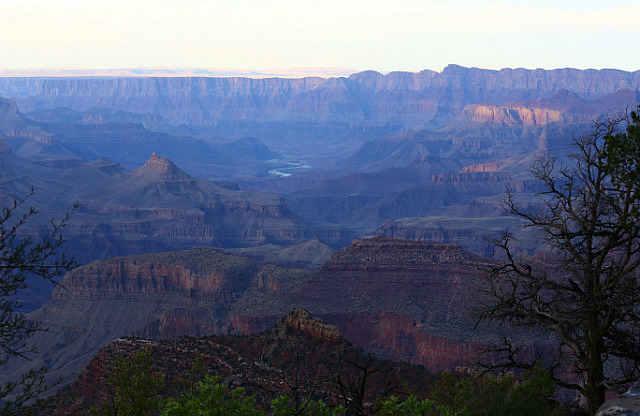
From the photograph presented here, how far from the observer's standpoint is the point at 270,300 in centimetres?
9531

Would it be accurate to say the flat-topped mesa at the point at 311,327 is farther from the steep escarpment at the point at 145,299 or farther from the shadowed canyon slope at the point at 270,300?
the steep escarpment at the point at 145,299

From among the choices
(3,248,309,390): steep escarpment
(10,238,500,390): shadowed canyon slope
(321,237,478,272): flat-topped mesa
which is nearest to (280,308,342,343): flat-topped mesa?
(10,238,500,390): shadowed canyon slope

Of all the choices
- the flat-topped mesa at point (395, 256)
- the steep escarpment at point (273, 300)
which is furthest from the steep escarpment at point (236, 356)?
the flat-topped mesa at point (395, 256)

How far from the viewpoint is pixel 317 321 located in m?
49.8

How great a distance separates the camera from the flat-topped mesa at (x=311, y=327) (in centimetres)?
4768

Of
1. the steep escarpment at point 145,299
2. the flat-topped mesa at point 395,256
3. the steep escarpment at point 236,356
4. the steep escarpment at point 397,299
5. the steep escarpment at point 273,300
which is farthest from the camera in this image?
the steep escarpment at point 145,299

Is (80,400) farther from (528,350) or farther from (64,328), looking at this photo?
(64,328)

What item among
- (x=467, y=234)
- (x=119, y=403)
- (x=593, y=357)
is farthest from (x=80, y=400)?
(x=467, y=234)

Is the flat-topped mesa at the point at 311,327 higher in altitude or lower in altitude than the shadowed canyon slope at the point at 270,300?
higher

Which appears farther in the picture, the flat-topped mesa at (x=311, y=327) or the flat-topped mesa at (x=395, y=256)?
the flat-topped mesa at (x=395, y=256)

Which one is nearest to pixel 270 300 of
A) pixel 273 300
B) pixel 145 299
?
pixel 273 300

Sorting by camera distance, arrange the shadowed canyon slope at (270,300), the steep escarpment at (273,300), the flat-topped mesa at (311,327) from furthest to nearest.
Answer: the shadowed canyon slope at (270,300)
the steep escarpment at (273,300)
the flat-topped mesa at (311,327)

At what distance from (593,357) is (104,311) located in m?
94.0

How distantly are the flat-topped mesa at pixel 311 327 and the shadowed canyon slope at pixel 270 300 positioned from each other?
73.7 feet
